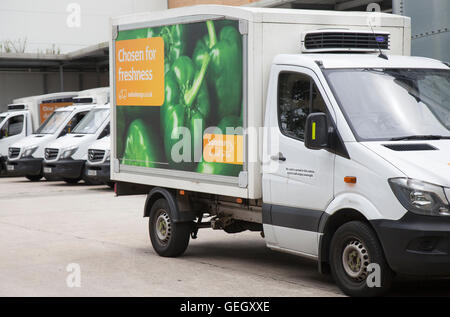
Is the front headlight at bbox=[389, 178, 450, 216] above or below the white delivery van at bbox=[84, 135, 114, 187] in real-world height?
above

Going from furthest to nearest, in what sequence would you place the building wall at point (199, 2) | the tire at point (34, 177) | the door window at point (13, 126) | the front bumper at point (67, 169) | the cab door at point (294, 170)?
1. the building wall at point (199, 2)
2. the door window at point (13, 126)
3. the tire at point (34, 177)
4. the front bumper at point (67, 169)
5. the cab door at point (294, 170)

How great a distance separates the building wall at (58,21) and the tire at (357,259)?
35037 millimetres

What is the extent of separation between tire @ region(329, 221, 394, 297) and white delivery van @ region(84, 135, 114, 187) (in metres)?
13.8

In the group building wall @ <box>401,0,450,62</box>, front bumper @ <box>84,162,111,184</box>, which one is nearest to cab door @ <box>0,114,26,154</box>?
front bumper @ <box>84,162,111,184</box>

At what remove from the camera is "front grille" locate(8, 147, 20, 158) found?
25894 mm

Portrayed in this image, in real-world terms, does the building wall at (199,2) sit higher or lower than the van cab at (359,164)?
higher

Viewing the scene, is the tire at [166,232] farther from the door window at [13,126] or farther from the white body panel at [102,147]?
the door window at [13,126]

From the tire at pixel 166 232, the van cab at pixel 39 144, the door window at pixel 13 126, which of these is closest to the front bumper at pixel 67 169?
the van cab at pixel 39 144

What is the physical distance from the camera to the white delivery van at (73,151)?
75.7 feet

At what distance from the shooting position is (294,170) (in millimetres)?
8477

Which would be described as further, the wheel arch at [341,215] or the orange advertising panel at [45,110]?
the orange advertising panel at [45,110]

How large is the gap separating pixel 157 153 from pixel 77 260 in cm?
161

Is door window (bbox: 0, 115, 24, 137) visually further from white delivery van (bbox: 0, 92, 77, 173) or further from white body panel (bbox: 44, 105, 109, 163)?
white body panel (bbox: 44, 105, 109, 163)

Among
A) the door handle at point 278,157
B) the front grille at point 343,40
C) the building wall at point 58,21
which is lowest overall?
the door handle at point 278,157
